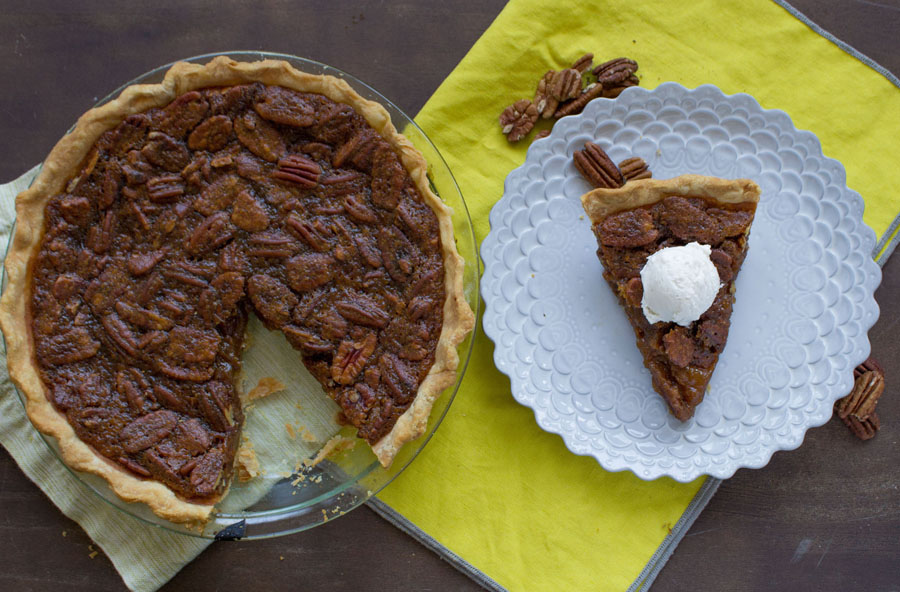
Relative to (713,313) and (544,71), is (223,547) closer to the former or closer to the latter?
(713,313)

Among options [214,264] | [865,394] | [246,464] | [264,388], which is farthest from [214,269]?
[865,394]

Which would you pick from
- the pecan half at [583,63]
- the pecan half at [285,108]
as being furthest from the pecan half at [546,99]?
the pecan half at [285,108]

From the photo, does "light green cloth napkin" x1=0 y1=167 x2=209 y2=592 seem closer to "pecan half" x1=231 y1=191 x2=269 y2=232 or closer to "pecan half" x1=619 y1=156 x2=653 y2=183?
"pecan half" x1=231 y1=191 x2=269 y2=232

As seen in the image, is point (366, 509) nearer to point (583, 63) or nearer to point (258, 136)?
point (258, 136)

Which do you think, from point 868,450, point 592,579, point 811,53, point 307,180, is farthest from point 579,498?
point 811,53

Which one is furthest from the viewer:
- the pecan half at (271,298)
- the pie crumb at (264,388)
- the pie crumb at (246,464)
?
the pie crumb at (264,388)

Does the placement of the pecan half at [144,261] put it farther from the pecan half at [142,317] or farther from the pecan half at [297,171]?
the pecan half at [297,171]
